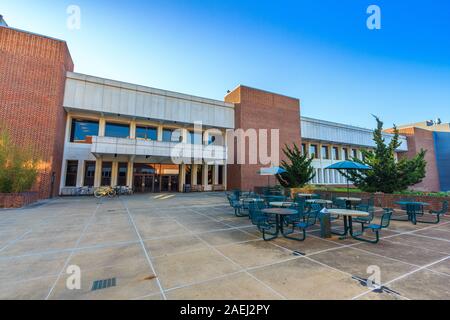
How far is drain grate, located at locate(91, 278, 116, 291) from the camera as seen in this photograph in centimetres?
314

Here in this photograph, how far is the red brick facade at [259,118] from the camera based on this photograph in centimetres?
2408

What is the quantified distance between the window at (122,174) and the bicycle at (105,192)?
2615mm

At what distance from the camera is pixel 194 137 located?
81.0 feet

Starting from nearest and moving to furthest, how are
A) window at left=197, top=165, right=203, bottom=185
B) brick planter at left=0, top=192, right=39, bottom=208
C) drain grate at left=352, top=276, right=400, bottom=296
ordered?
drain grate at left=352, top=276, right=400, bottom=296 < brick planter at left=0, top=192, right=39, bottom=208 < window at left=197, top=165, right=203, bottom=185

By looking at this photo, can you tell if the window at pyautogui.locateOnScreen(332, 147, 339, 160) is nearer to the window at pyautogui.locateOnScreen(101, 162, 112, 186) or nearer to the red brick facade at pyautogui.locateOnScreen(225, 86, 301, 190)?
the red brick facade at pyautogui.locateOnScreen(225, 86, 301, 190)

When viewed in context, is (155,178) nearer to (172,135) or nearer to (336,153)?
(172,135)

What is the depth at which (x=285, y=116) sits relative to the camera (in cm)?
2773

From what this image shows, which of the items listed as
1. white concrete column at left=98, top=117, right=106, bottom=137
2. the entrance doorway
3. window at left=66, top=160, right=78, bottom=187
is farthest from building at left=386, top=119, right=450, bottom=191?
window at left=66, top=160, right=78, bottom=187

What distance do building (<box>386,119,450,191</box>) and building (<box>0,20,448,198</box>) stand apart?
22.2 m

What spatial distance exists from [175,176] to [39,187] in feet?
40.1

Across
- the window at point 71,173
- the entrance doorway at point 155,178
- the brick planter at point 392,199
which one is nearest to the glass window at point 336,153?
the brick planter at point 392,199

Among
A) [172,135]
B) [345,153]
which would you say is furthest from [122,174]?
[345,153]

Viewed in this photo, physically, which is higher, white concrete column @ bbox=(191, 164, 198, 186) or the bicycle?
white concrete column @ bbox=(191, 164, 198, 186)

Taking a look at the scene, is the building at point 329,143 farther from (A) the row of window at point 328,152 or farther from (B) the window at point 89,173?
(B) the window at point 89,173
